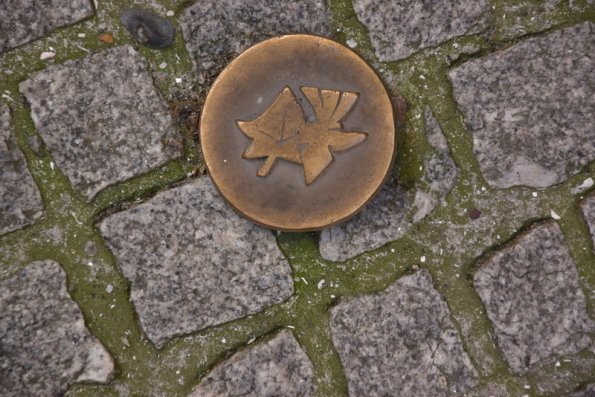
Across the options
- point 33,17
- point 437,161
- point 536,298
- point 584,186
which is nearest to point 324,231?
point 437,161

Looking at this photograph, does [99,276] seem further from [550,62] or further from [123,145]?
[550,62]

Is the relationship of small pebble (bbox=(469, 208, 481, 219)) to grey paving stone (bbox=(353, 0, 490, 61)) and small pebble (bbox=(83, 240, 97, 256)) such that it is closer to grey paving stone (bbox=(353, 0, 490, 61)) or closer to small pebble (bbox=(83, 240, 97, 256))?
grey paving stone (bbox=(353, 0, 490, 61))

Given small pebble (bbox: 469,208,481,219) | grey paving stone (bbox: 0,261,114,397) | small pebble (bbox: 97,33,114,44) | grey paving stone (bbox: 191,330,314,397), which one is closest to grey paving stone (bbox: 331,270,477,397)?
grey paving stone (bbox: 191,330,314,397)

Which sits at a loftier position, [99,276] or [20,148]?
[20,148]

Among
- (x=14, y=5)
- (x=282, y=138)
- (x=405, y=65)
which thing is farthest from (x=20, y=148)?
(x=405, y=65)

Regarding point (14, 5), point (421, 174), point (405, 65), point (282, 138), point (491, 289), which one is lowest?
point (491, 289)

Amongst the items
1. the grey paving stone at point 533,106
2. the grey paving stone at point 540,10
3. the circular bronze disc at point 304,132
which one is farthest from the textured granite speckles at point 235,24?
the grey paving stone at point 540,10

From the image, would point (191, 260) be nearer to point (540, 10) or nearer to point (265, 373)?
point (265, 373)
